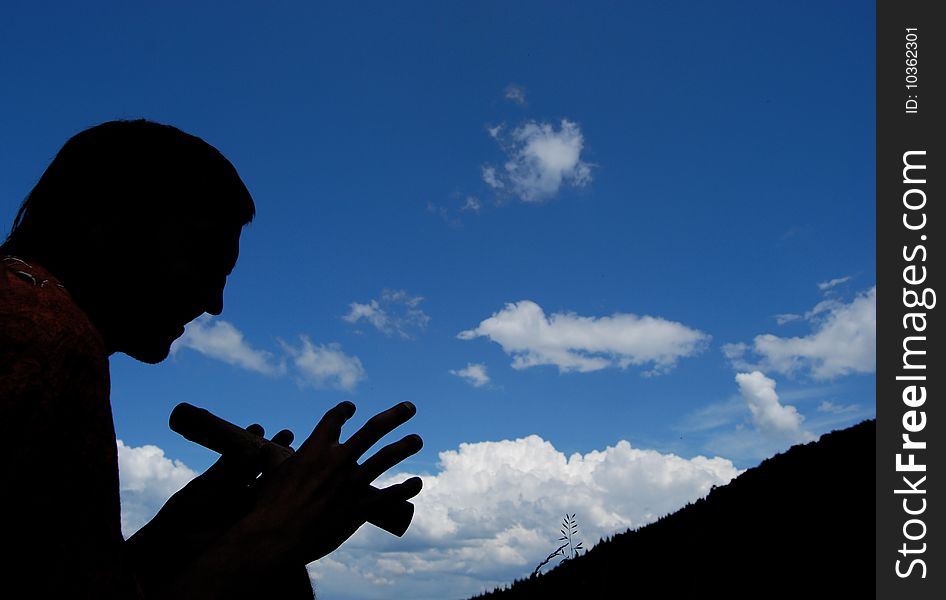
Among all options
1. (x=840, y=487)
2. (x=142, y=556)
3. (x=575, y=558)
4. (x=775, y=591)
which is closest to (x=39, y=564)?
(x=142, y=556)

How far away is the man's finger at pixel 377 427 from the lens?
83.0 inches

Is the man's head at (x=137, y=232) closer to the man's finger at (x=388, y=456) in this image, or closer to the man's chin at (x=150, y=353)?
the man's chin at (x=150, y=353)

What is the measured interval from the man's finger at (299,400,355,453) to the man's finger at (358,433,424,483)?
0.14 m

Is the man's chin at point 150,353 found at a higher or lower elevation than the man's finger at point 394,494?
higher

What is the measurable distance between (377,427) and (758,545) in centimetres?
505

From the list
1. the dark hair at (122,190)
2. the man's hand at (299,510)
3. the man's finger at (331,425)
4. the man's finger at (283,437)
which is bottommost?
the man's hand at (299,510)

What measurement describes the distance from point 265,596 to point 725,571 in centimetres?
488

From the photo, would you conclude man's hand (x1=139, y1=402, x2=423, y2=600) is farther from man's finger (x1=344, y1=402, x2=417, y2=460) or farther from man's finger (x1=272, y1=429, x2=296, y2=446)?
man's finger (x1=272, y1=429, x2=296, y2=446)

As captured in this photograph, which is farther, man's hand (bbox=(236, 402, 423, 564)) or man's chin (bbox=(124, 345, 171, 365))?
man's chin (bbox=(124, 345, 171, 365))

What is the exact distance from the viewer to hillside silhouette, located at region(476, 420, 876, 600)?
5418 mm

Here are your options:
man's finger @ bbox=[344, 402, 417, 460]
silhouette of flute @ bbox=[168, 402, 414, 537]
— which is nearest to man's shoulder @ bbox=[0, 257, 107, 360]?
man's finger @ bbox=[344, 402, 417, 460]

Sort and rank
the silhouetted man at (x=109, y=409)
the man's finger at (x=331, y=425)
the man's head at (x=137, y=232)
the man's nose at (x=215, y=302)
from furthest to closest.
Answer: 1. the man's nose at (x=215, y=302)
2. the man's head at (x=137, y=232)
3. the man's finger at (x=331, y=425)
4. the silhouetted man at (x=109, y=409)

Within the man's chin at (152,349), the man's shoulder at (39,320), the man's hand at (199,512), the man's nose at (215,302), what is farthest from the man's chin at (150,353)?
the man's shoulder at (39,320)

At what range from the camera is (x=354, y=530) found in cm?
218
